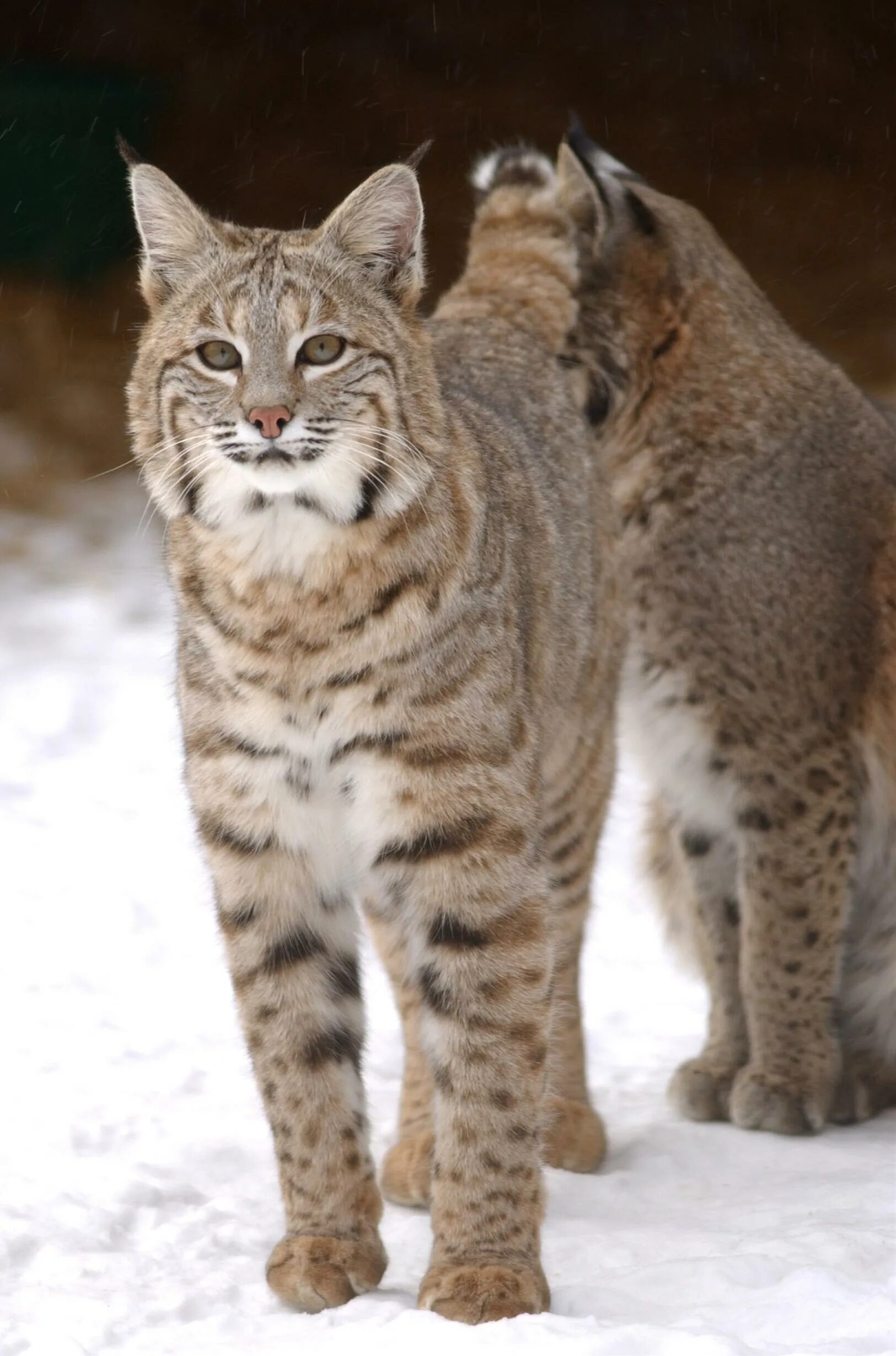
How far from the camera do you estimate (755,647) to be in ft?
15.1

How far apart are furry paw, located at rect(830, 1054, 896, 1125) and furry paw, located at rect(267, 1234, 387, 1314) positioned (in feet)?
5.74

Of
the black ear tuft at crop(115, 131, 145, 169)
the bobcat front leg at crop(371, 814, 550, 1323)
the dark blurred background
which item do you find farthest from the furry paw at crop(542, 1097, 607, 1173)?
the dark blurred background

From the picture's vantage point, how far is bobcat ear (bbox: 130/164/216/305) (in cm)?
335

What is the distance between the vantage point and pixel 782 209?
8.97 meters

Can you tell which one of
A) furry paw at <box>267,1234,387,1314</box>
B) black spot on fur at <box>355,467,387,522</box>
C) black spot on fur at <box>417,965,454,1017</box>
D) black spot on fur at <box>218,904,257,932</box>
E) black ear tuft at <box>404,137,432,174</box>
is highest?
black ear tuft at <box>404,137,432,174</box>

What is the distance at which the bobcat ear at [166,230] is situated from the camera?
3.35 meters

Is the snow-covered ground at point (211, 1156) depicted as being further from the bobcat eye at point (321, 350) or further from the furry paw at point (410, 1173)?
the bobcat eye at point (321, 350)

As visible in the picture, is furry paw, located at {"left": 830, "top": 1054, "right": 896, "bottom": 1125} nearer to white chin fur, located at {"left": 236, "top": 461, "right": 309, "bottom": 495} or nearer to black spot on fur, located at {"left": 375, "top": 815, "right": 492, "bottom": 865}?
black spot on fur, located at {"left": 375, "top": 815, "right": 492, "bottom": 865}

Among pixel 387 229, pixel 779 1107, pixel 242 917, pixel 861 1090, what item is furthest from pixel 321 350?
pixel 861 1090

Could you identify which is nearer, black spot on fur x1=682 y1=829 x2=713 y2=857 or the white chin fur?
the white chin fur

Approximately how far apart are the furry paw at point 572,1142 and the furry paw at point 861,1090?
0.79 metres

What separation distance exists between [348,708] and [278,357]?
1.96 feet

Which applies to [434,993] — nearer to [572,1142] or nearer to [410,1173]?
[410,1173]

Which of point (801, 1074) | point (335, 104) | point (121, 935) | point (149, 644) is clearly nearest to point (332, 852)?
point (801, 1074)
